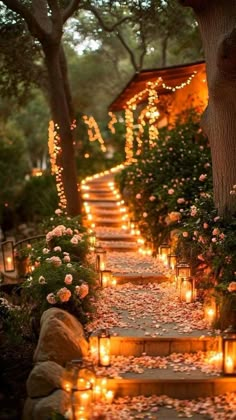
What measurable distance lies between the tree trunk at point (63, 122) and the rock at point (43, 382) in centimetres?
540

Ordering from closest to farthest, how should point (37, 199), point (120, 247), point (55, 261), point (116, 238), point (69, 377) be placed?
1. point (69, 377)
2. point (55, 261)
3. point (120, 247)
4. point (116, 238)
5. point (37, 199)

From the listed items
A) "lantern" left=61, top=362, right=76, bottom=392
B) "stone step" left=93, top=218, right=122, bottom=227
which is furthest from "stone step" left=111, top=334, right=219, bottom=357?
"stone step" left=93, top=218, right=122, bottom=227

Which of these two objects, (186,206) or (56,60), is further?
(56,60)

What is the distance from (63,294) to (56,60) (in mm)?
5292

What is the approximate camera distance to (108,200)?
48.2 feet

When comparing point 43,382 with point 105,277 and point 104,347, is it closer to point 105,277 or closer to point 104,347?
point 104,347

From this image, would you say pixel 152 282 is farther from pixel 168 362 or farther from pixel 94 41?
pixel 94 41

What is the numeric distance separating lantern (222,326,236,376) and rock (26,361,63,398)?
1.74 meters

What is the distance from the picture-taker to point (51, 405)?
5.49 meters

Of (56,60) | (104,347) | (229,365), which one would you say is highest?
(56,60)

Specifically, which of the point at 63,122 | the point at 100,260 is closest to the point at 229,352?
the point at 100,260

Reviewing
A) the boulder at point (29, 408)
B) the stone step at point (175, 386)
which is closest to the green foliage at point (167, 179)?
the stone step at point (175, 386)

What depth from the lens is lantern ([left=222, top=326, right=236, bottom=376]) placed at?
593 centimetres

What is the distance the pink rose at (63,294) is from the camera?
6688 millimetres
